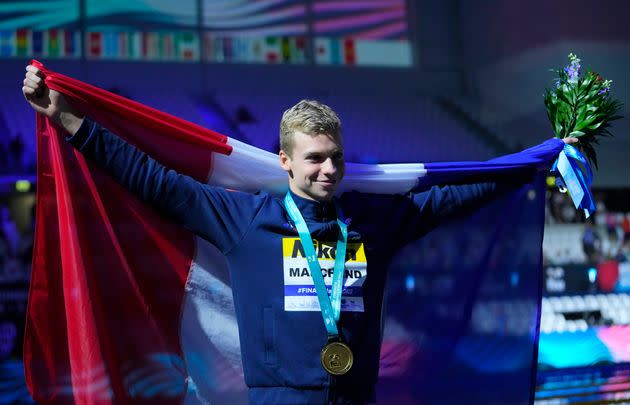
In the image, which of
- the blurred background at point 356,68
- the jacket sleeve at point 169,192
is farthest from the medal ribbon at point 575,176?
the blurred background at point 356,68

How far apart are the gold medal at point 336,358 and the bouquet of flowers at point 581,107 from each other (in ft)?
4.87

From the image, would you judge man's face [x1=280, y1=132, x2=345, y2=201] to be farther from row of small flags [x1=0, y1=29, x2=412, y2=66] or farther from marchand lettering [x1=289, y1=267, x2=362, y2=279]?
row of small flags [x1=0, y1=29, x2=412, y2=66]

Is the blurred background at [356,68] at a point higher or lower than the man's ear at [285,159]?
higher

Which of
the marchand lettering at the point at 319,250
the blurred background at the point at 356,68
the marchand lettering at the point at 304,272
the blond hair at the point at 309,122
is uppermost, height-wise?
the blurred background at the point at 356,68

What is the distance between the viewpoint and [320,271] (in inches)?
97.2

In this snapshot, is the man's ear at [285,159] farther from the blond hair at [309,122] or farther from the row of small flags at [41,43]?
the row of small flags at [41,43]

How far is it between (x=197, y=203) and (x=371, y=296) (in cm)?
65

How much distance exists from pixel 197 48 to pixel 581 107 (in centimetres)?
1356

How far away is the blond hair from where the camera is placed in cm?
248

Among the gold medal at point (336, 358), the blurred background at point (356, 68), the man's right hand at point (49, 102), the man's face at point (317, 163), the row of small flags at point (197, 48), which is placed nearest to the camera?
the gold medal at point (336, 358)

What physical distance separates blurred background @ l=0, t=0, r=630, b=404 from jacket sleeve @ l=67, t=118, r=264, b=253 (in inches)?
374

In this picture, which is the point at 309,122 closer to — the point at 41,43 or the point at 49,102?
the point at 49,102

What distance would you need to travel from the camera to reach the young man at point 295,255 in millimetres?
2406

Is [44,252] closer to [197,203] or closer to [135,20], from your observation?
[197,203]
